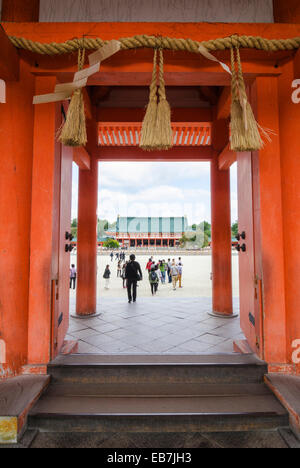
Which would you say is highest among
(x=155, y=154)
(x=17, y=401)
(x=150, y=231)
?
(x=150, y=231)

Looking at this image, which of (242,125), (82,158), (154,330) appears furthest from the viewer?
(82,158)

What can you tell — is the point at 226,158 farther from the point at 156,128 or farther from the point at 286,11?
the point at 156,128

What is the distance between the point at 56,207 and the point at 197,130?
4.29m

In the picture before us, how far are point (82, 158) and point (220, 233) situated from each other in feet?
11.1

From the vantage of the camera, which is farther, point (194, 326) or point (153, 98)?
point (194, 326)

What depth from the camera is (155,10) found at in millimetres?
2549

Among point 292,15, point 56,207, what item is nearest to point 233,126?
point 292,15

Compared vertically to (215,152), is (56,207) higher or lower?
lower

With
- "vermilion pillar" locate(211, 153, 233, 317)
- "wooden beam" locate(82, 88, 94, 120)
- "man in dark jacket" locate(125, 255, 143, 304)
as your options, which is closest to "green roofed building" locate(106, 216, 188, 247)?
"man in dark jacket" locate(125, 255, 143, 304)

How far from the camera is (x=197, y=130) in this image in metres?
5.42

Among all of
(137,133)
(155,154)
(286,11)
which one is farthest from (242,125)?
(137,133)

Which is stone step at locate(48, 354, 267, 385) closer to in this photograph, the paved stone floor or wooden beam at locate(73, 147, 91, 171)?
the paved stone floor

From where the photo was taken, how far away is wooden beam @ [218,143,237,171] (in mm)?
4185
